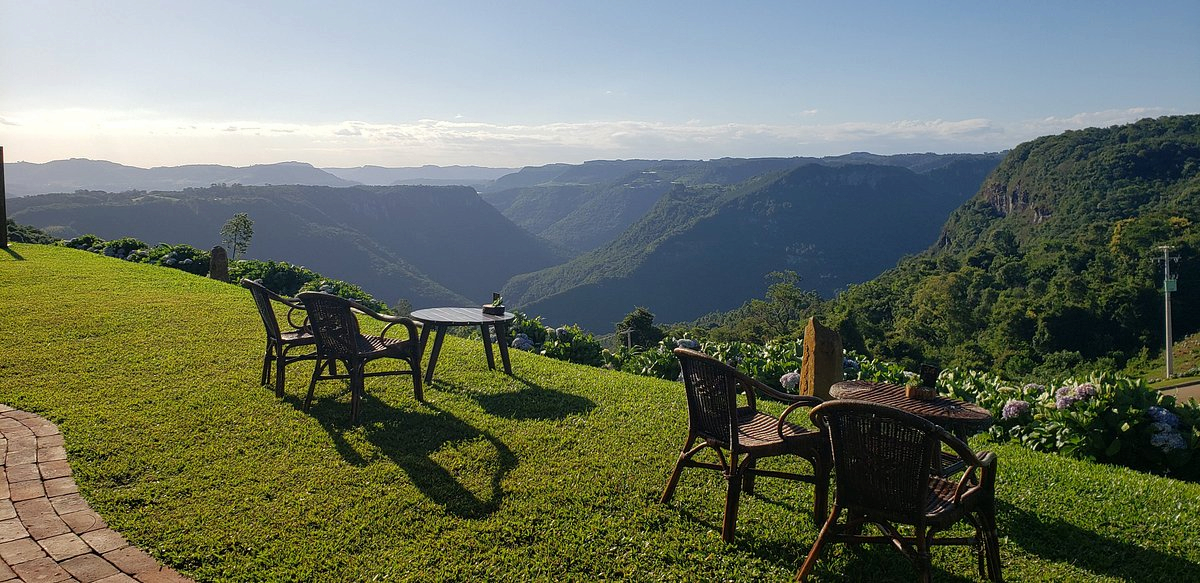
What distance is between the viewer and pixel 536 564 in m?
3.01

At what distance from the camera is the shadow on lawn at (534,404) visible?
514 cm

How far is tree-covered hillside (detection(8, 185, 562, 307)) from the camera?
248 feet

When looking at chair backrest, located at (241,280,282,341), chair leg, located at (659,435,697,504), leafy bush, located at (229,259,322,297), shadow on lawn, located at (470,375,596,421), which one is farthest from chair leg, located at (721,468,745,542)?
leafy bush, located at (229,259,322,297)

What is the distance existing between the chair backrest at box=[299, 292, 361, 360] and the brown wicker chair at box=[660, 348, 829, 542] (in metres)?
2.48

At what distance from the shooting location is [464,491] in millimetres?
3721

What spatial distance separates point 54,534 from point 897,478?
3497 millimetres

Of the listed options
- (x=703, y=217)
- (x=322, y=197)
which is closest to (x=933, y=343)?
(x=703, y=217)

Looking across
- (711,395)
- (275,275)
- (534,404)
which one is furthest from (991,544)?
(275,275)

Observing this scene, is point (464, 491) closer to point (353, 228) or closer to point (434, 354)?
Result: point (434, 354)

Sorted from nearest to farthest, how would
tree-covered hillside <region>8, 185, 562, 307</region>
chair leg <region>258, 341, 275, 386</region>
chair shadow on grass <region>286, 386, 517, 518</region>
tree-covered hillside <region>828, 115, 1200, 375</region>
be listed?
chair shadow on grass <region>286, 386, 517, 518</region> → chair leg <region>258, 341, 275, 386</region> → tree-covered hillside <region>828, 115, 1200, 375</region> → tree-covered hillside <region>8, 185, 562, 307</region>

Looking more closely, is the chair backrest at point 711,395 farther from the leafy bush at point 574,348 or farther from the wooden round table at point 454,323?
the leafy bush at point 574,348

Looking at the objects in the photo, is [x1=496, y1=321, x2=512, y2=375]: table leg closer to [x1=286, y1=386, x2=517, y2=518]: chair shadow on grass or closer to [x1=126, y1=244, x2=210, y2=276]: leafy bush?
[x1=286, y1=386, x2=517, y2=518]: chair shadow on grass

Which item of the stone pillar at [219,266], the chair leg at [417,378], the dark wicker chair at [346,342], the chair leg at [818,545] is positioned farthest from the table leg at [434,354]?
the stone pillar at [219,266]

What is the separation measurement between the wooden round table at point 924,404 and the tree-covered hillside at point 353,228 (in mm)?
79426
